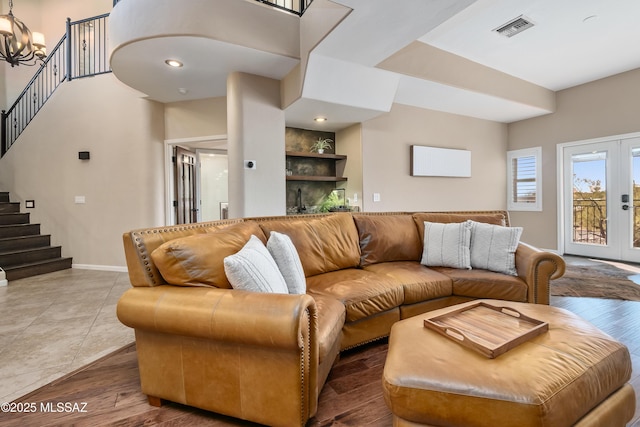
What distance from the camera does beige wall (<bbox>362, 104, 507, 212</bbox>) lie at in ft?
16.1

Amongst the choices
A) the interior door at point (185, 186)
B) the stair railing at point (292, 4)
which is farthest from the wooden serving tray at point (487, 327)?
the interior door at point (185, 186)

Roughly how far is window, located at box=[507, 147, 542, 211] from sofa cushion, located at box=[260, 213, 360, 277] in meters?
4.83

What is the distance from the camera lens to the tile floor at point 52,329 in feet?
6.32

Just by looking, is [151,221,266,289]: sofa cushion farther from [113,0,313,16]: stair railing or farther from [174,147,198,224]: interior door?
[174,147,198,224]: interior door

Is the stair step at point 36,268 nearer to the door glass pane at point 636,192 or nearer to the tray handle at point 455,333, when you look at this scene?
the tray handle at point 455,333

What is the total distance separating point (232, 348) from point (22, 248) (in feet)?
18.1

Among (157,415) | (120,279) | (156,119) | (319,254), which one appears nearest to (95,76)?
(156,119)

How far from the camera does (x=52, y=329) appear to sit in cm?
255

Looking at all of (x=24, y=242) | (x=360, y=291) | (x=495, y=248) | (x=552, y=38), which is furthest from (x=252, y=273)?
(x=24, y=242)

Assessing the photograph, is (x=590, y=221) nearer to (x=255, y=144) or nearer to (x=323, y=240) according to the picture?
(x=323, y=240)

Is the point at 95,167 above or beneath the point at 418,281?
above

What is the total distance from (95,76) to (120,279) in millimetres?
3330

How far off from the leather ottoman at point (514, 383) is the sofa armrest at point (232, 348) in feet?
1.27

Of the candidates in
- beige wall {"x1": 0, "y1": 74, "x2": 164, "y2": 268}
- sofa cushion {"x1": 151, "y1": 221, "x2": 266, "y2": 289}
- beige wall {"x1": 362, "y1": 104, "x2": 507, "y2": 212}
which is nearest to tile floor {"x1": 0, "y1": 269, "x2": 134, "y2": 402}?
beige wall {"x1": 0, "y1": 74, "x2": 164, "y2": 268}
